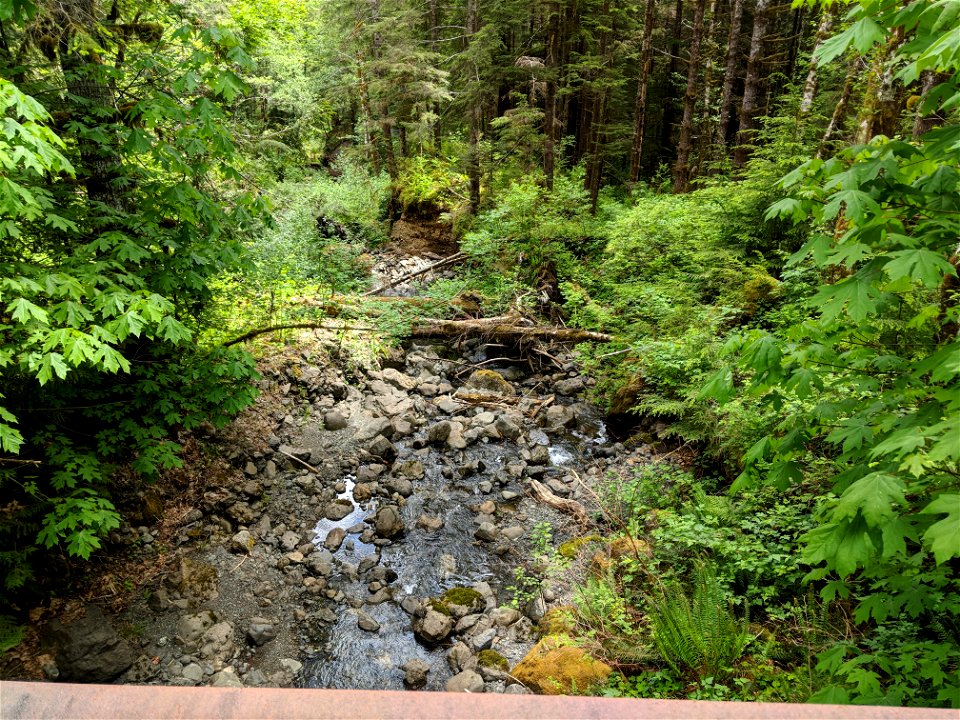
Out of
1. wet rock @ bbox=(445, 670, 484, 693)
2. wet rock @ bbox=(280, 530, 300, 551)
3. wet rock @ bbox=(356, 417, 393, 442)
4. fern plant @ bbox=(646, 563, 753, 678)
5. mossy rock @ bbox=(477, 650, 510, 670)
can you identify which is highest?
fern plant @ bbox=(646, 563, 753, 678)

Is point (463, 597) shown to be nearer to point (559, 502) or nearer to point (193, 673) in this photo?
point (559, 502)

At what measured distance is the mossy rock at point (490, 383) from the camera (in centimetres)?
1105

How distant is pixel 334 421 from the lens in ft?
30.2

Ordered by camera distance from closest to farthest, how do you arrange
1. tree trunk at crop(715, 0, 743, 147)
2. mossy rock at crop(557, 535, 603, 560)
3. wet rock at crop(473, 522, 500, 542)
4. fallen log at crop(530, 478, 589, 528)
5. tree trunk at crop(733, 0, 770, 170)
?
mossy rock at crop(557, 535, 603, 560) → wet rock at crop(473, 522, 500, 542) → fallen log at crop(530, 478, 589, 528) → tree trunk at crop(733, 0, 770, 170) → tree trunk at crop(715, 0, 743, 147)

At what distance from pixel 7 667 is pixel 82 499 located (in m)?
1.65

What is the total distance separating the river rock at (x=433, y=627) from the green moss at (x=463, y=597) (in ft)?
0.86

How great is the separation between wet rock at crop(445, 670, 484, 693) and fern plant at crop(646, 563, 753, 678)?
1864mm

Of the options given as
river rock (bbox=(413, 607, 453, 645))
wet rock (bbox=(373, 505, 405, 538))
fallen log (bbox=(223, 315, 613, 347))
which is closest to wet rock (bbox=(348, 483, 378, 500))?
wet rock (bbox=(373, 505, 405, 538))

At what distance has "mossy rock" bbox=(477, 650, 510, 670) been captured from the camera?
520cm

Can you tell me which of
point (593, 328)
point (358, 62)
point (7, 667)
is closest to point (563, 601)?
point (7, 667)

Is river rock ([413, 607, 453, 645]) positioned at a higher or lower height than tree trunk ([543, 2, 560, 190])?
lower

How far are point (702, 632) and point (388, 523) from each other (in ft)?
14.8

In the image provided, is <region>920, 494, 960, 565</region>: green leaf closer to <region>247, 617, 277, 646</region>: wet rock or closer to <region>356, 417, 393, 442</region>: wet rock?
<region>247, 617, 277, 646</region>: wet rock

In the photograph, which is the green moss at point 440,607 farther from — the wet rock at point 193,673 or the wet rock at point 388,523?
the wet rock at point 193,673
